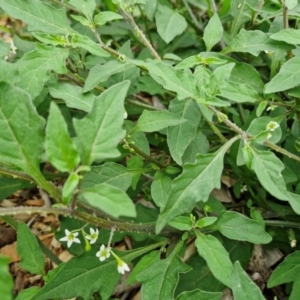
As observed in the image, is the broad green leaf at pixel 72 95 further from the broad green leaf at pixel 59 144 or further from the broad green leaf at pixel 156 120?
the broad green leaf at pixel 59 144

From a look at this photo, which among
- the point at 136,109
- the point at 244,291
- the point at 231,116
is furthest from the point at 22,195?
the point at 244,291

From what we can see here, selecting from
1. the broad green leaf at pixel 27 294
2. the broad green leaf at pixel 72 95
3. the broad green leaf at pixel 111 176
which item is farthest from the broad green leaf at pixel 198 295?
the broad green leaf at pixel 72 95

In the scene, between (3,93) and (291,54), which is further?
(291,54)

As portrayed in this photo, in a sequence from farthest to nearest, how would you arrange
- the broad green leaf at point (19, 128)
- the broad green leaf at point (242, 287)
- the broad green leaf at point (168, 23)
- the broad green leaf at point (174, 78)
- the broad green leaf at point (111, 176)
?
the broad green leaf at point (168, 23)
the broad green leaf at point (111, 176)
the broad green leaf at point (174, 78)
the broad green leaf at point (242, 287)
the broad green leaf at point (19, 128)

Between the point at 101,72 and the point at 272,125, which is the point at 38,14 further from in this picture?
the point at 272,125

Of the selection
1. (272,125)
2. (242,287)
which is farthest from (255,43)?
(242,287)

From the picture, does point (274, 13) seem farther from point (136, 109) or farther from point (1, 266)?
point (1, 266)
